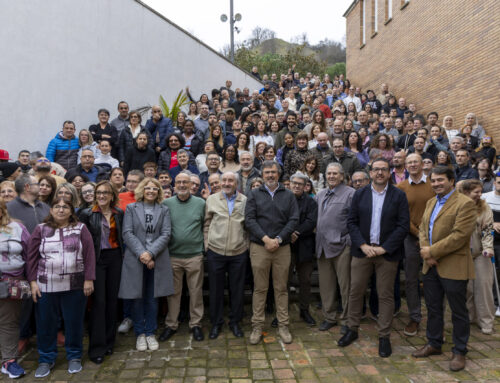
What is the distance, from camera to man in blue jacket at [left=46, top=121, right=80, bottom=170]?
20.6 ft

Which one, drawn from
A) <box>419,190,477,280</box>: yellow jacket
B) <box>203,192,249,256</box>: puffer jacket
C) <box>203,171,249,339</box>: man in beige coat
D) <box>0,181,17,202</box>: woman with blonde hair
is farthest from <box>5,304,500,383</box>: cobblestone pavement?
<box>0,181,17,202</box>: woman with blonde hair

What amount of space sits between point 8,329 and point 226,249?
230cm

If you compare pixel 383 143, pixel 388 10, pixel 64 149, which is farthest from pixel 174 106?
pixel 388 10

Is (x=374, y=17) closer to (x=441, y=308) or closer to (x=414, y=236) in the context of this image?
(x=414, y=236)

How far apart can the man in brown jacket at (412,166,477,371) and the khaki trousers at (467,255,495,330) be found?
1.08m

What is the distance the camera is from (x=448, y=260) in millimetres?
3541

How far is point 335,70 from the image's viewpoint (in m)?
37.8

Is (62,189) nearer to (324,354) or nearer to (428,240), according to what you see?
(324,354)

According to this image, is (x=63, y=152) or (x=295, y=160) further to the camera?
(x=63, y=152)

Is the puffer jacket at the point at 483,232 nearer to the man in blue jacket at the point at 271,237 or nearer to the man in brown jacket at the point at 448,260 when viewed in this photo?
the man in brown jacket at the point at 448,260

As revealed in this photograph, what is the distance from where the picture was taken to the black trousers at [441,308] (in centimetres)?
350

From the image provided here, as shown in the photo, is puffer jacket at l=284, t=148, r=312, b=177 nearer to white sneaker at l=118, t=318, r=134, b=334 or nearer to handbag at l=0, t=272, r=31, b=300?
white sneaker at l=118, t=318, r=134, b=334

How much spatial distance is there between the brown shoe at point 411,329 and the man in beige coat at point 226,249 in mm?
1962

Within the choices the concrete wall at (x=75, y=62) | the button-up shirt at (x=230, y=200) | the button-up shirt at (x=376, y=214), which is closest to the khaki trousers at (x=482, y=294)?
the button-up shirt at (x=376, y=214)
